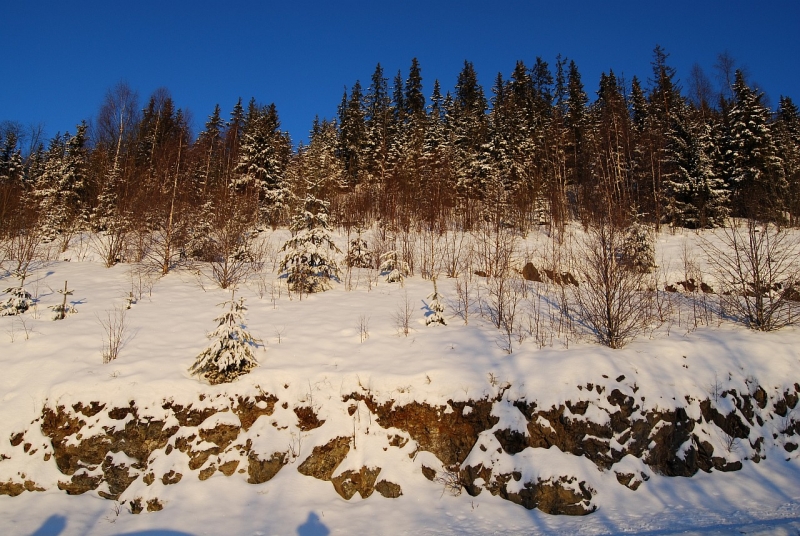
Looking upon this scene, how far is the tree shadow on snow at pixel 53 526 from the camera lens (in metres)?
4.96

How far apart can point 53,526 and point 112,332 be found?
357 centimetres

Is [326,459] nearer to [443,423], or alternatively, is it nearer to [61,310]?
[443,423]

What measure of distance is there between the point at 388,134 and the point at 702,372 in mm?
34978

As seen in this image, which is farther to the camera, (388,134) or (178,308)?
(388,134)

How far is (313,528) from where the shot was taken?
510 cm

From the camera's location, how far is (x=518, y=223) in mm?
22734

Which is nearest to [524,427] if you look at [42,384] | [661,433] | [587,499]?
[587,499]

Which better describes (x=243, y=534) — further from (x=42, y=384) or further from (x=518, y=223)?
(x=518, y=223)

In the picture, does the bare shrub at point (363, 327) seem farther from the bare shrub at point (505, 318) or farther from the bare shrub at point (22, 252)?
the bare shrub at point (22, 252)

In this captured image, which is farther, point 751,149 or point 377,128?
point 377,128

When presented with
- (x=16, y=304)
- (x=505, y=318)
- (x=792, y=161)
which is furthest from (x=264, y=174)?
(x=792, y=161)

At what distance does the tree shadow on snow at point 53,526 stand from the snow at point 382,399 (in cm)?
2

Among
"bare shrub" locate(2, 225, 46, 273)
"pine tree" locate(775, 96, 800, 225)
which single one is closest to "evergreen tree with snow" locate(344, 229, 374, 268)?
"bare shrub" locate(2, 225, 46, 273)

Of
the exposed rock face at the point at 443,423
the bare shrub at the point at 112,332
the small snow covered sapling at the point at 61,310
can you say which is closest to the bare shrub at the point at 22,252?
the small snow covered sapling at the point at 61,310
